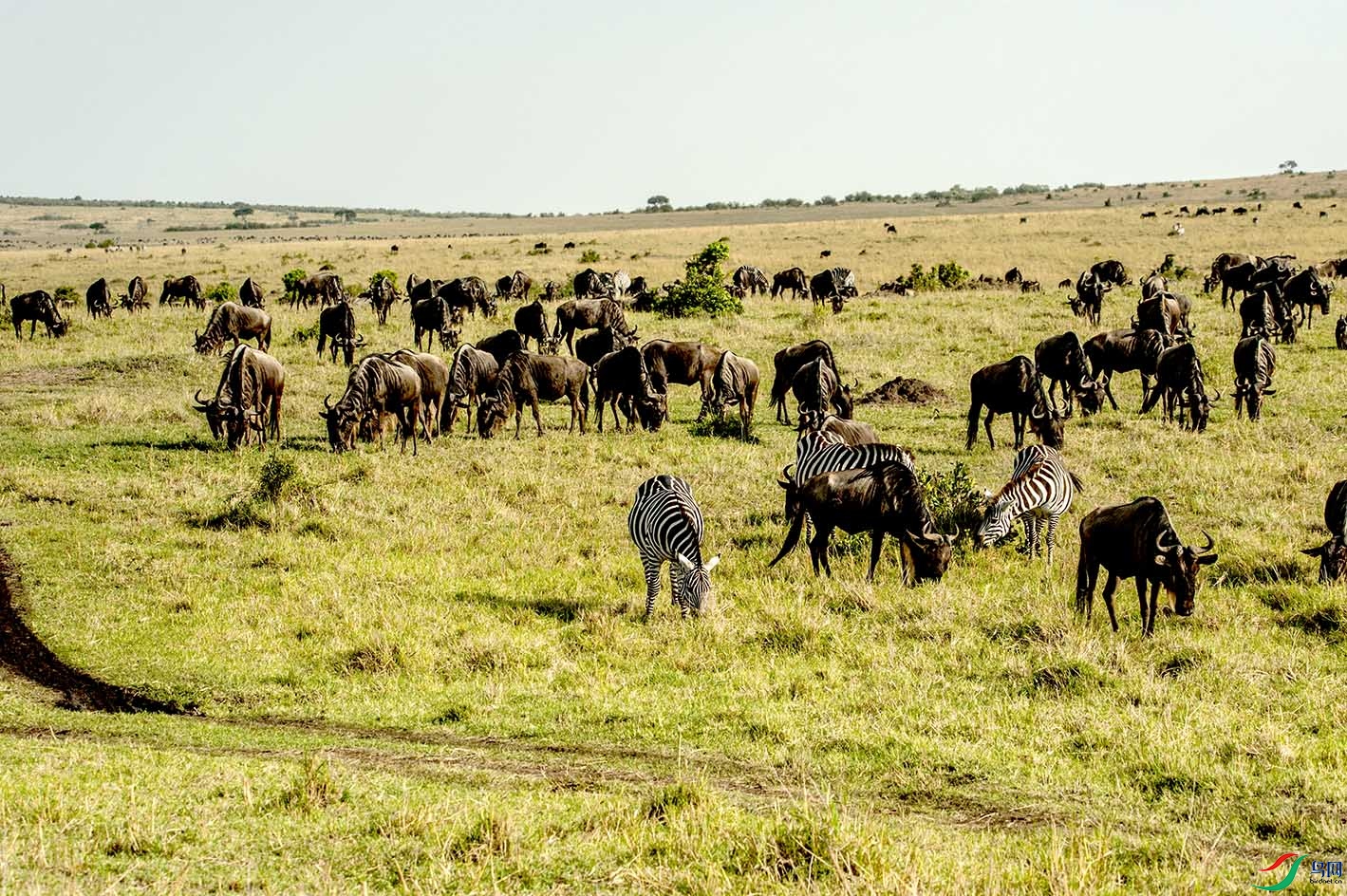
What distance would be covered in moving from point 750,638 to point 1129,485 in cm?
945

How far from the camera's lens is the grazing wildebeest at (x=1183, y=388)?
2225 centimetres

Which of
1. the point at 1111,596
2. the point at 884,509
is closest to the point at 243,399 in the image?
the point at 884,509

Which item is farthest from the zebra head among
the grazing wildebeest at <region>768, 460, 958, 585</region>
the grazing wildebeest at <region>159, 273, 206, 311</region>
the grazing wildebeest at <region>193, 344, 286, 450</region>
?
the grazing wildebeest at <region>159, 273, 206, 311</region>

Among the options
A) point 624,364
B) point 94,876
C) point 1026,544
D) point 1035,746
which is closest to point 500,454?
point 624,364

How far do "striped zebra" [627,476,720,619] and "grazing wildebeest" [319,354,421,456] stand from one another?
928 cm

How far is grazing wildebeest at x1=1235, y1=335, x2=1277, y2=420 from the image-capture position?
76.0 feet

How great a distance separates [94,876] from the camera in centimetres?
609

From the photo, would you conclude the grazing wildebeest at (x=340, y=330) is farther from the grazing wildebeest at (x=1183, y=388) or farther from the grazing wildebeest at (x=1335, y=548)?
the grazing wildebeest at (x=1335, y=548)

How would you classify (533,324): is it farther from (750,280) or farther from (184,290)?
(184,290)

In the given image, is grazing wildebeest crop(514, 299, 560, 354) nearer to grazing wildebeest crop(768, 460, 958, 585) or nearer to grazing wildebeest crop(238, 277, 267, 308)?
grazing wildebeest crop(238, 277, 267, 308)

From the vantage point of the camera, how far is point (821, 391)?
21938 mm

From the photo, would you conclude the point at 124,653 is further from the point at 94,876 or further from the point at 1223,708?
the point at 1223,708

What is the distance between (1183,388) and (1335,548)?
10501mm

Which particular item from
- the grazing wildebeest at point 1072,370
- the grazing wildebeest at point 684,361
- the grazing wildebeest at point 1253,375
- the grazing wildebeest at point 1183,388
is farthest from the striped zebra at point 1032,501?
the grazing wildebeest at point 684,361
